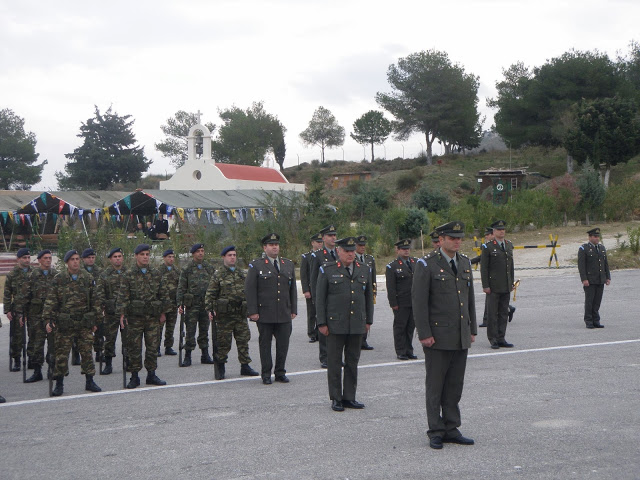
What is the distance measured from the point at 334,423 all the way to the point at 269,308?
246 centimetres

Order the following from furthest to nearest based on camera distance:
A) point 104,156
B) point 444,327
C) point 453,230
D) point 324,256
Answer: point 104,156 < point 324,256 < point 453,230 < point 444,327

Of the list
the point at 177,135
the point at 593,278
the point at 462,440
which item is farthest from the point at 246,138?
the point at 462,440

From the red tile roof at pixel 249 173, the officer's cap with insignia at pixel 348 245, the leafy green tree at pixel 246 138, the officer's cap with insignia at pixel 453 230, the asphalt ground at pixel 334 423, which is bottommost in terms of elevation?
the asphalt ground at pixel 334 423

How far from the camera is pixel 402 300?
11.2 metres

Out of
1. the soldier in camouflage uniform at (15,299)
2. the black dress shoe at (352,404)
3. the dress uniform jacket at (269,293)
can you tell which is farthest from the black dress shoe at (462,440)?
the soldier in camouflage uniform at (15,299)

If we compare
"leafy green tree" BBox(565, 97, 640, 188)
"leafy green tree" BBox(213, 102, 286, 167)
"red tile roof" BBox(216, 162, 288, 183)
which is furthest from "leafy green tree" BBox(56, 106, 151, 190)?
"leafy green tree" BBox(565, 97, 640, 188)

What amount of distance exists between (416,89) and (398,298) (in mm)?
77690

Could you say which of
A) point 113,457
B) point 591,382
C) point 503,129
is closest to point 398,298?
point 591,382

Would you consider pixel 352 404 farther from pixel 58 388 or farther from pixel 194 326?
pixel 194 326

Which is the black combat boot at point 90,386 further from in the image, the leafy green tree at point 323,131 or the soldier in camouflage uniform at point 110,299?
the leafy green tree at point 323,131

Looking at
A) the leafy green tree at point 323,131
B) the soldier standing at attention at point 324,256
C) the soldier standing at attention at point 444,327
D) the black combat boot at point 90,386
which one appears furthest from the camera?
the leafy green tree at point 323,131

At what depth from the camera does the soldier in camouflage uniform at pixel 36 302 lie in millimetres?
10398

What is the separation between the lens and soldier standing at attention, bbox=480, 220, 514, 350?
451 inches

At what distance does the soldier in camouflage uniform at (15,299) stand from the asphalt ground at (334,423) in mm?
389
